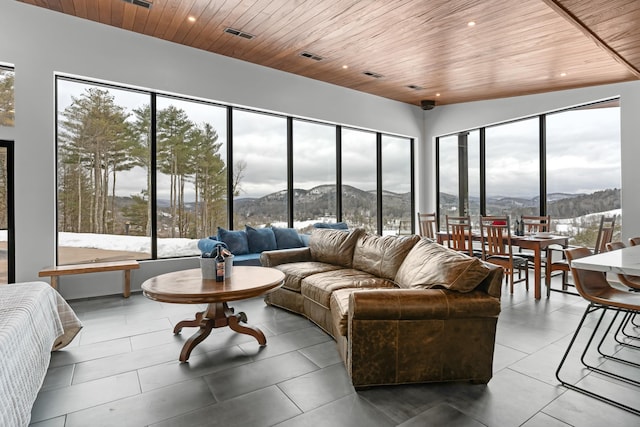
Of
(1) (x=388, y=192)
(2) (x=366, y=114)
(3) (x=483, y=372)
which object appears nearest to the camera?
(3) (x=483, y=372)

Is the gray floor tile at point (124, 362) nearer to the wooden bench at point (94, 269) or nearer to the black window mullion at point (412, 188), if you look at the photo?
the wooden bench at point (94, 269)

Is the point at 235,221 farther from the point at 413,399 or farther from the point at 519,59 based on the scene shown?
the point at 519,59

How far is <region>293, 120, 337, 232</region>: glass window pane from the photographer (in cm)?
626

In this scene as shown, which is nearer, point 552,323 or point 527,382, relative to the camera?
point 527,382

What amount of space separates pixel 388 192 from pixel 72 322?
6043 millimetres

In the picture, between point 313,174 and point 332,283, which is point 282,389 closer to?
point 332,283

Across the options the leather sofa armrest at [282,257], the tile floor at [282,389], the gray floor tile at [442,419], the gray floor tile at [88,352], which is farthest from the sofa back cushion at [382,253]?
the gray floor tile at [88,352]

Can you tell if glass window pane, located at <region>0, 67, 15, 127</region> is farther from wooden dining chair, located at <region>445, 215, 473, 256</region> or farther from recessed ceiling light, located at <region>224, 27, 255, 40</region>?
wooden dining chair, located at <region>445, 215, 473, 256</region>

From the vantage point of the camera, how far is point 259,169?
585 cm

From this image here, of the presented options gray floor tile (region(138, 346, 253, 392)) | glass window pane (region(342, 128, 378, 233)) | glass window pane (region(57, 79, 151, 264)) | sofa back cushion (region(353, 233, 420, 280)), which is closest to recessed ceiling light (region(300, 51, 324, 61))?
glass window pane (region(342, 128, 378, 233))

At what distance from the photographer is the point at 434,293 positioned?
88.3 inches

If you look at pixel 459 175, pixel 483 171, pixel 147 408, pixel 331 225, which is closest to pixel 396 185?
pixel 459 175

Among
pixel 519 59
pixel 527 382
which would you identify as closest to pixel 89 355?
pixel 527 382

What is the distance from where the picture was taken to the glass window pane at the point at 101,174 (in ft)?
14.3
